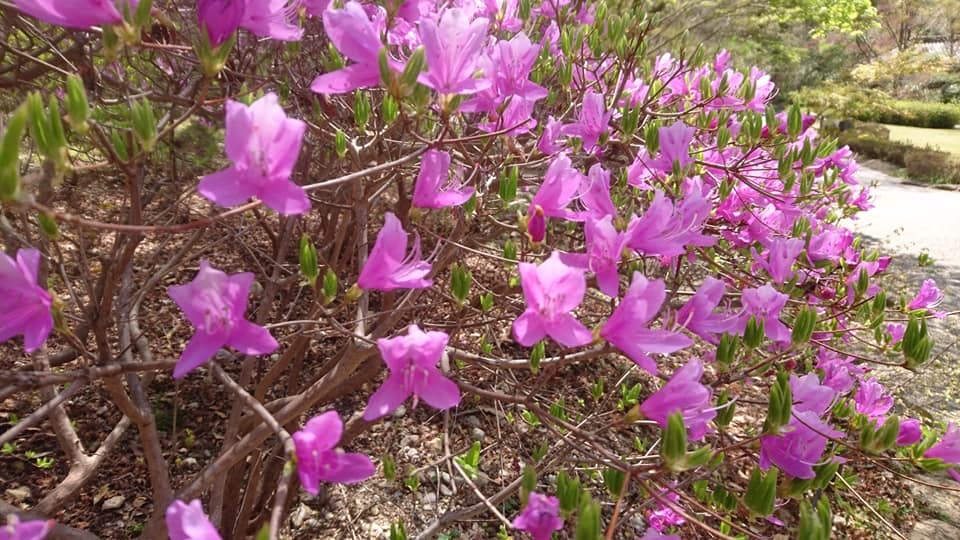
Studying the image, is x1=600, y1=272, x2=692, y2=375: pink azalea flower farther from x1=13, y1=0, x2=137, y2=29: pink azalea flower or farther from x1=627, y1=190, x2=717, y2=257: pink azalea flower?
x1=13, y1=0, x2=137, y2=29: pink azalea flower

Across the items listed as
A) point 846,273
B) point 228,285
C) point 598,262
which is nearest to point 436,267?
point 598,262

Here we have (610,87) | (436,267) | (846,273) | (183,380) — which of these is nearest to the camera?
(436,267)

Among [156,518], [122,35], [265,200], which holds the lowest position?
[156,518]

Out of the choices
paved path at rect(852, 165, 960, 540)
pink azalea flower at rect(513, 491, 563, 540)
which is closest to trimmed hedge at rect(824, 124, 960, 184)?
paved path at rect(852, 165, 960, 540)

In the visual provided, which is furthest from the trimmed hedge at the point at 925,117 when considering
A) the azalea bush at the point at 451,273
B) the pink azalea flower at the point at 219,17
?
the pink azalea flower at the point at 219,17

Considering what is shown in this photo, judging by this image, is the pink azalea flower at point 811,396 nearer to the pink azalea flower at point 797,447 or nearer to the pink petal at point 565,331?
the pink azalea flower at point 797,447

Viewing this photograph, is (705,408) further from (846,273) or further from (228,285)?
(846,273)

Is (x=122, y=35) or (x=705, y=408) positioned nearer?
(x=122, y=35)
